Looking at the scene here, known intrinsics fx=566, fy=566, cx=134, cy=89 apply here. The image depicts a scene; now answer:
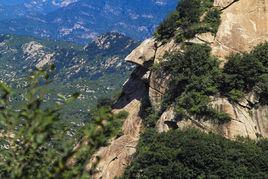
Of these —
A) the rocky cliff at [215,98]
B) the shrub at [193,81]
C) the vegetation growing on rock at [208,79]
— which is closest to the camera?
the rocky cliff at [215,98]

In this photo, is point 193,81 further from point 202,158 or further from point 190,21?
point 202,158

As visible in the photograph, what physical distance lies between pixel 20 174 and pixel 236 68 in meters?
45.2

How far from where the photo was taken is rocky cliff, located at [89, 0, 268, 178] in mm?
53719

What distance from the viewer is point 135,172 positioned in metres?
54.8

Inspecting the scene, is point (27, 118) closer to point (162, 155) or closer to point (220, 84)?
point (162, 155)

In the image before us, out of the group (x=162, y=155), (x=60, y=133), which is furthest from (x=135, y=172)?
(x=60, y=133)

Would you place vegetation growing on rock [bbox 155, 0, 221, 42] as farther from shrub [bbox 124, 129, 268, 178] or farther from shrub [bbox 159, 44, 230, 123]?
shrub [bbox 124, 129, 268, 178]

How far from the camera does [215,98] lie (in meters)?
55.4

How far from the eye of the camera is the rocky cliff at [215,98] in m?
53.7

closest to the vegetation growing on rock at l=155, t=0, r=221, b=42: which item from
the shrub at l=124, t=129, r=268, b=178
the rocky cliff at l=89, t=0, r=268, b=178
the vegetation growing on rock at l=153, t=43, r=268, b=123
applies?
the rocky cliff at l=89, t=0, r=268, b=178

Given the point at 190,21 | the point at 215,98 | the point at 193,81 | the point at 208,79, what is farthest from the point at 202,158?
the point at 190,21

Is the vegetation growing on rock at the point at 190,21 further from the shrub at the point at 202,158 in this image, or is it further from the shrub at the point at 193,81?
the shrub at the point at 202,158

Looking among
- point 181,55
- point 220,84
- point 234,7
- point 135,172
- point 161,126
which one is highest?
point 234,7

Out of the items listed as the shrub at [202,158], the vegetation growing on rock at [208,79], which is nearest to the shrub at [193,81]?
the vegetation growing on rock at [208,79]
